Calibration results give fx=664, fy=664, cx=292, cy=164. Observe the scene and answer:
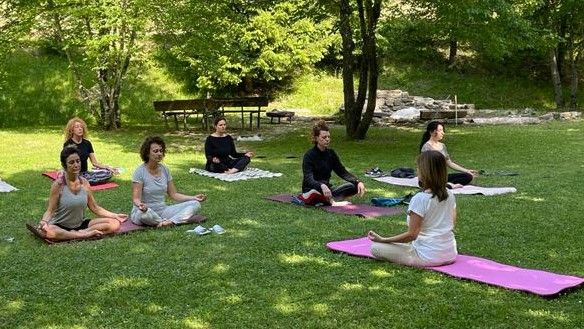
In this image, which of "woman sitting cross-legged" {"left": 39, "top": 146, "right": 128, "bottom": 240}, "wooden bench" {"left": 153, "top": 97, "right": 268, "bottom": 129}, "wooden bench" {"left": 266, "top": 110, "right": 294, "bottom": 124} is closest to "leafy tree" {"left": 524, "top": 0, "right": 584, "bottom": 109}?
"wooden bench" {"left": 266, "top": 110, "right": 294, "bottom": 124}

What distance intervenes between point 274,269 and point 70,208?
2.51 m

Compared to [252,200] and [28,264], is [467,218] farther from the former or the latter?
[28,264]

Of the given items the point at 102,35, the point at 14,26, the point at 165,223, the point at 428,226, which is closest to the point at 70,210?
the point at 165,223

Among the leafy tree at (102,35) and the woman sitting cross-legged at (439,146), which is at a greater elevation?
the leafy tree at (102,35)

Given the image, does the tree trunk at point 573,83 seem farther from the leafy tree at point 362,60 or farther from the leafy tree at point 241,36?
the leafy tree at point 362,60

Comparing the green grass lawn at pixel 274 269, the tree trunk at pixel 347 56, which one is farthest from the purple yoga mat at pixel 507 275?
the tree trunk at pixel 347 56

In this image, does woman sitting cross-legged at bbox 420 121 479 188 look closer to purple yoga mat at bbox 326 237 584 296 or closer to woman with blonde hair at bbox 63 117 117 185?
purple yoga mat at bbox 326 237 584 296

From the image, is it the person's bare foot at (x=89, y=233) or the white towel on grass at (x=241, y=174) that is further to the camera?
the white towel on grass at (x=241, y=174)

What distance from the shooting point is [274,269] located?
5508mm

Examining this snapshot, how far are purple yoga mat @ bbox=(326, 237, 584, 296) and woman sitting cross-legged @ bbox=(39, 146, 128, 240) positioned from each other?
2697 millimetres

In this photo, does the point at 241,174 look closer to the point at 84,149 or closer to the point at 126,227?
the point at 84,149

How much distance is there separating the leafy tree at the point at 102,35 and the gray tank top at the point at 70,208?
11520mm

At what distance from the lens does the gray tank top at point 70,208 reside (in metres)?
6.74

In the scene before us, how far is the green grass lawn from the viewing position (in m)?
4.36
